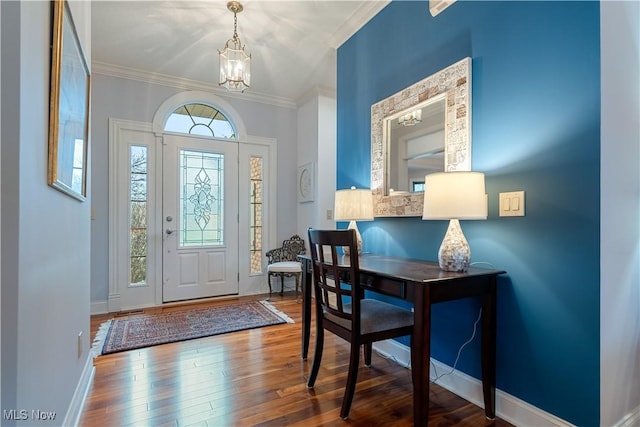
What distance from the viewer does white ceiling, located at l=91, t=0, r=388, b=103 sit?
2596 mm

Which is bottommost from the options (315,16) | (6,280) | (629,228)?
(6,280)

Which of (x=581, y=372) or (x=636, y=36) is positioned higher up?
(x=636, y=36)

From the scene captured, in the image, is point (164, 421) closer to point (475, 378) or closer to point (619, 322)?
point (475, 378)

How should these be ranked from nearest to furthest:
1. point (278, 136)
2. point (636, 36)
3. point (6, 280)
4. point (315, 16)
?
point (6, 280) < point (636, 36) < point (315, 16) < point (278, 136)

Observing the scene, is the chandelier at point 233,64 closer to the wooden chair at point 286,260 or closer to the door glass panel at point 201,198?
the door glass panel at point 201,198

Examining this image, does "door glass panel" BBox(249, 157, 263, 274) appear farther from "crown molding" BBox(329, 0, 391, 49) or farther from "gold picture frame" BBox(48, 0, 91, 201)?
"gold picture frame" BBox(48, 0, 91, 201)

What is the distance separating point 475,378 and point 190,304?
3.13m

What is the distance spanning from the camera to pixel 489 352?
165cm

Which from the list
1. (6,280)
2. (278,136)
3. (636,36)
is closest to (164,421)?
(6,280)

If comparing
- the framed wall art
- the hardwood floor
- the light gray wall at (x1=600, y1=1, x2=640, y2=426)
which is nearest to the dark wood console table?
the hardwood floor

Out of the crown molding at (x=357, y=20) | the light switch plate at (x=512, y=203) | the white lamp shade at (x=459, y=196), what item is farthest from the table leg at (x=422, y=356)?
the crown molding at (x=357, y=20)

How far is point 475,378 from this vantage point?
182cm

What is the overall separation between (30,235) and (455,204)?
1.68m

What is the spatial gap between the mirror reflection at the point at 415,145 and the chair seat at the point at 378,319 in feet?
2.71
